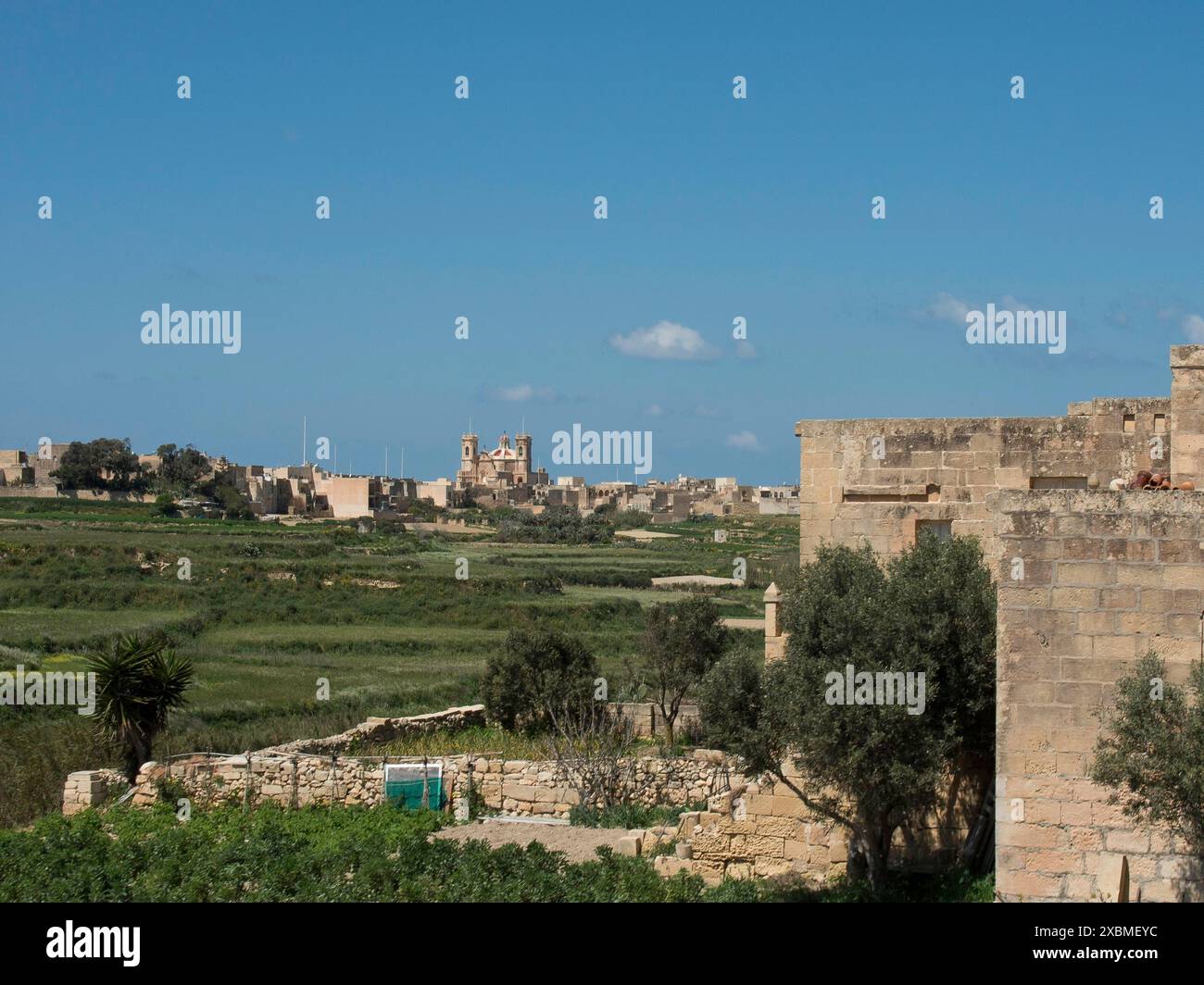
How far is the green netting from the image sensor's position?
51.4ft

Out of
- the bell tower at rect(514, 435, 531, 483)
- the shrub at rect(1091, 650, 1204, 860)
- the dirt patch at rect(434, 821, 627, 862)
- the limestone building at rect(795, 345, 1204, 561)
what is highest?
the bell tower at rect(514, 435, 531, 483)

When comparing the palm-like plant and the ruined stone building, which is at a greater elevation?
the ruined stone building

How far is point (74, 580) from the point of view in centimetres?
4594

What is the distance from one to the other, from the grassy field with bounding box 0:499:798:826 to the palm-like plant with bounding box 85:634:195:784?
0.57 m

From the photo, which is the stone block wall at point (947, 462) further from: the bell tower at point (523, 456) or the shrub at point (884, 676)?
the bell tower at point (523, 456)

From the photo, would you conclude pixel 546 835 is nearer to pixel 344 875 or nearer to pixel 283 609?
pixel 344 875

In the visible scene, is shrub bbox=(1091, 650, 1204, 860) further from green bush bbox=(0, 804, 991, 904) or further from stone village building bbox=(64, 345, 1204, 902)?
green bush bbox=(0, 804, 991, 904)

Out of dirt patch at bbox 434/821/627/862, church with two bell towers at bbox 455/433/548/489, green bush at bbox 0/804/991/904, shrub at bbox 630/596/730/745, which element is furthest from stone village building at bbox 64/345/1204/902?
church with two bell towers at bbox 455/433/548/489

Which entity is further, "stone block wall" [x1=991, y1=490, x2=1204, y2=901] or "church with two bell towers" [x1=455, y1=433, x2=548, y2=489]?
"church with two bell towers" [x1=455, y1=433, x2=548, y2=489]

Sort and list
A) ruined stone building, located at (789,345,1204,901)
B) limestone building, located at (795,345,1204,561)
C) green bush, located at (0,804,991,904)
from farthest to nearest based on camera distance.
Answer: limestone building, located at (795,345,1204,561) → green bush, located at (0,804,991,904) → ruined stone building, located at (789,345,1204,901)
